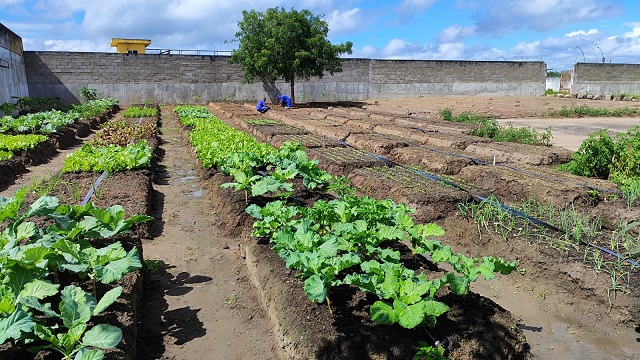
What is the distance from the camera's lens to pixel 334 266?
304 cm

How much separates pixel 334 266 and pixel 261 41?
23237 mm

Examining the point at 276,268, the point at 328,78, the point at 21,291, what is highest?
the point at 328,78

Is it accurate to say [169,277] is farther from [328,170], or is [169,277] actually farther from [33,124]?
[33,124]

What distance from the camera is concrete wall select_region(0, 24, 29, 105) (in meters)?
19.6

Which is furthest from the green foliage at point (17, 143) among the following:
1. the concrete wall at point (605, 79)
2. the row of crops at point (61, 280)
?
the concrete wall at point (605, 79)

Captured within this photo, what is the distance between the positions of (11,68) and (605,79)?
42.9 meters

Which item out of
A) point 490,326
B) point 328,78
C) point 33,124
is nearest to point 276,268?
point 490,326

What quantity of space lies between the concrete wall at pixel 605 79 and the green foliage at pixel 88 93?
36.7m

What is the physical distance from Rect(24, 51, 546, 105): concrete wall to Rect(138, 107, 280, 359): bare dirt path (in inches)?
894

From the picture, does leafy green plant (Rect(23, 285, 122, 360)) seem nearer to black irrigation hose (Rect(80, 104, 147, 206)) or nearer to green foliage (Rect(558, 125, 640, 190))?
black irrigation hose (Rect(80, 104, 147, 206))

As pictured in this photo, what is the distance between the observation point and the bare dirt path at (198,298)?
338 centimetres

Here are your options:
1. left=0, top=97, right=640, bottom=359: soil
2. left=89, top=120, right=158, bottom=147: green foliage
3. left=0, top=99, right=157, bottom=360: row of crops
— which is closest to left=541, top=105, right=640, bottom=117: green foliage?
left=0, top=97, right=640, bottom=359: soil

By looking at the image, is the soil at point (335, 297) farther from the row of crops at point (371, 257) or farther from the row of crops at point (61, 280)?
the row of crops at point (61, 280)

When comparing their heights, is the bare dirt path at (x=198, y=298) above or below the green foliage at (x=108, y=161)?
below
